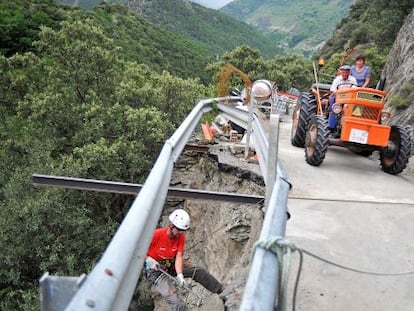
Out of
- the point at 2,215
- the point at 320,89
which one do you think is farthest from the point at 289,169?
the point at 2,215

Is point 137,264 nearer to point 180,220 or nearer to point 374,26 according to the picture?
point 180,220

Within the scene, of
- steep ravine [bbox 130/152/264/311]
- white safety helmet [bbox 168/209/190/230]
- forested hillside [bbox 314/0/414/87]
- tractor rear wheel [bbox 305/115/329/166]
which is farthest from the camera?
forested hillside [bbox 314/0/414/87]

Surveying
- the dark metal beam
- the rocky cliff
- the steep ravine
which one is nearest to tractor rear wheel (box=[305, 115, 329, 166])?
the steep ravine

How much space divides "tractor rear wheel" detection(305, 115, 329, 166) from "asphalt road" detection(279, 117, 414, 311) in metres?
0.18

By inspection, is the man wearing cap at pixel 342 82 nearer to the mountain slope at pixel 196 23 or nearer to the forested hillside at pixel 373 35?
the forested hillside at pixel 373 35

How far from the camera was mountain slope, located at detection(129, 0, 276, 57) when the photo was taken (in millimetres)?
128500

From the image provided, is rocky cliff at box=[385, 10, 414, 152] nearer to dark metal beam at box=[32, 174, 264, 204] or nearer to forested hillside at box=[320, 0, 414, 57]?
dark metal beam at box=[32, 174, 264, 204]

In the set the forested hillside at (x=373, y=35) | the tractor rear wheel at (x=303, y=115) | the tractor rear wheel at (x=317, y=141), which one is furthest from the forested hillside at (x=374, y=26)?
the tractor rear wheel at (x=317, y=141)

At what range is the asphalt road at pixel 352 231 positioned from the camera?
391 centimetres

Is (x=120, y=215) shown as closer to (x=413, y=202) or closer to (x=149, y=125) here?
(x=149, y=125)

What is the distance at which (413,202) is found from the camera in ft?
21.7

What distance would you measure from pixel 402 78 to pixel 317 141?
908 centimetres

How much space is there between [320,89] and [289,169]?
3652mm

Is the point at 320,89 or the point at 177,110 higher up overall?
the point at 320,89
